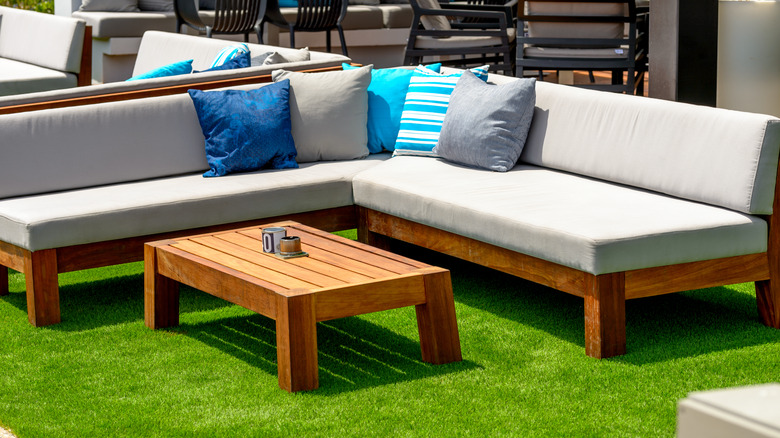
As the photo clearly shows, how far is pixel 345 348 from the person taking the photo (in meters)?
3.69

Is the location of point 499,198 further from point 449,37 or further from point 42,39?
point 42,39

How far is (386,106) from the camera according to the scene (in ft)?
17.0

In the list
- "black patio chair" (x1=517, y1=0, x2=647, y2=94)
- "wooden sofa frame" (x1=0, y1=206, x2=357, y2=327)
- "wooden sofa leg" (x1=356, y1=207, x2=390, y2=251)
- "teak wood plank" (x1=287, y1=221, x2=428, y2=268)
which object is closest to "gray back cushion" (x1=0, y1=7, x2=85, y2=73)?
"black patio chair" (x1=517, y1=0, x2=647, y2=94)

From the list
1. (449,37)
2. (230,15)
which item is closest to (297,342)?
(449,37)

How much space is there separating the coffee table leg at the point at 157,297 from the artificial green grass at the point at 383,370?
4 cm

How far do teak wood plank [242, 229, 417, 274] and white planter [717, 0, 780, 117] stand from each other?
9.82 feet

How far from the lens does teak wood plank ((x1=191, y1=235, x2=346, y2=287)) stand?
11.0 feet

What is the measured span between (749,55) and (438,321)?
3254 millimetres

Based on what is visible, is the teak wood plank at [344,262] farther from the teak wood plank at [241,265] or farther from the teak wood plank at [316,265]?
the teak wood plank at [241,265]

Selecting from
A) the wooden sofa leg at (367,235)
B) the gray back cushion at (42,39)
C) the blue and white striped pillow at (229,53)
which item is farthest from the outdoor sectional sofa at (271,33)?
the wooden sofa leg at (367,235)

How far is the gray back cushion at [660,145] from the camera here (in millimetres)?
3680

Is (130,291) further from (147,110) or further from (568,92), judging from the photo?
(568,92)

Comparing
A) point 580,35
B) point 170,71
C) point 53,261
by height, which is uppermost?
point 580,35

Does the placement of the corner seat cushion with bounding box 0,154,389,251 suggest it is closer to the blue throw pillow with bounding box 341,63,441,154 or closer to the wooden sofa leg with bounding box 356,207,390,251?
the wooden sofa leg with bounding box 356,207,390,251
